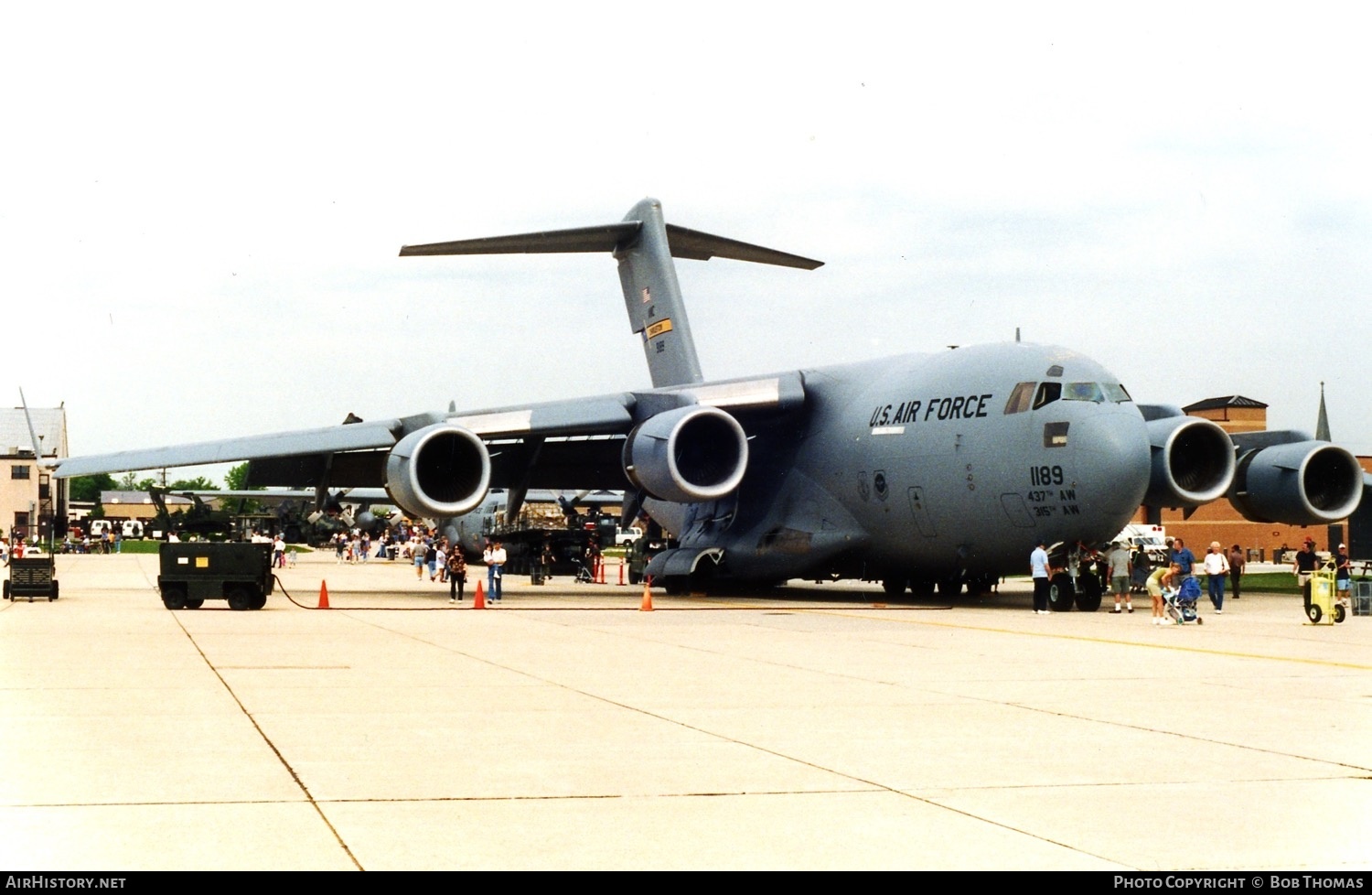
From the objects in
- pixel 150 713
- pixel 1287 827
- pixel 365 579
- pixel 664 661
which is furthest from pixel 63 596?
pixel 1287 827

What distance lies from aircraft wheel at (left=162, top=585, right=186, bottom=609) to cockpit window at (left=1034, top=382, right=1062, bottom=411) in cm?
1285

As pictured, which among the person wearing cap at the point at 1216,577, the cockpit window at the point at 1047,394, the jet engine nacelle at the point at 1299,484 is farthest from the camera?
the jet engine nacelle at the point at 1299,484

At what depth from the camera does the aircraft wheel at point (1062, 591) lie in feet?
76.1

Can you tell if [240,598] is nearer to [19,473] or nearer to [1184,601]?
[1184,601]

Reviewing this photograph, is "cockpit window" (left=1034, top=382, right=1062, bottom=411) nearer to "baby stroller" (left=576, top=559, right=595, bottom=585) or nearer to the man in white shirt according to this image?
the man in white shirt

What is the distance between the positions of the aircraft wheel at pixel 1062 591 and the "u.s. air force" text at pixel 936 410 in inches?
106

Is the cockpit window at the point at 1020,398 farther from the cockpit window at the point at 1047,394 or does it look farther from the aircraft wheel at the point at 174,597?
the aircraft wheel at the point at 174,597

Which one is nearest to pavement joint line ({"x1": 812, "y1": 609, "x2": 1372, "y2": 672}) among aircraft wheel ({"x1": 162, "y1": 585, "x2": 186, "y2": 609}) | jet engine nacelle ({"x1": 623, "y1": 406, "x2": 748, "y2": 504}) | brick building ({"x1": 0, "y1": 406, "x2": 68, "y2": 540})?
jet engine nacelle ({"x1": 623, "y1": 406, "x2": 748, "y2": 504})

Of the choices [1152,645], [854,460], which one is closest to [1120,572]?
[854,460]

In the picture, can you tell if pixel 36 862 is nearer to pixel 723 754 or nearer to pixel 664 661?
pixel 723 754

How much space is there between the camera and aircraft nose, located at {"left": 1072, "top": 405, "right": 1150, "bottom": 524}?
70.6ft

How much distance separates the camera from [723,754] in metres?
8.62

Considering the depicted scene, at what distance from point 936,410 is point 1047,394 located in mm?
2191

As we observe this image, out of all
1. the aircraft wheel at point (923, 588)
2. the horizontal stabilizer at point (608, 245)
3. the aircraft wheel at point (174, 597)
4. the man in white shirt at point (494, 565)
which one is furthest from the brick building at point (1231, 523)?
the aircraft wheel at point (174, 597)
